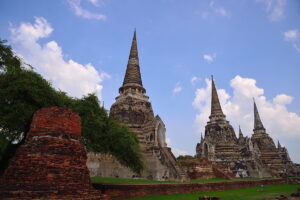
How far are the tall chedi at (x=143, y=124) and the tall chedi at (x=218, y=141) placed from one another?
10.9 meters

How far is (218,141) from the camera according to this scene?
33312 millimetres

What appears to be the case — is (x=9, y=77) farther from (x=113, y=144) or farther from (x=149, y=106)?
(x=149, y=106)

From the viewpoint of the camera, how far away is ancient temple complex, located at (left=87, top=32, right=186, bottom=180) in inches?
761

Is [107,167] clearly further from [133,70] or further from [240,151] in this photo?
[240,151]

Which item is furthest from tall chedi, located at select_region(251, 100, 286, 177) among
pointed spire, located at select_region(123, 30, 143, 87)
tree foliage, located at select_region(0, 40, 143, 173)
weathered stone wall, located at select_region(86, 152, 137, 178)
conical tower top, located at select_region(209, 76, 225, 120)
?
tree foliage, located at select_region(0, 40, 143, 173)

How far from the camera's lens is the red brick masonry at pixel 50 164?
5516mm

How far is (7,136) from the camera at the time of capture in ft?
32.2

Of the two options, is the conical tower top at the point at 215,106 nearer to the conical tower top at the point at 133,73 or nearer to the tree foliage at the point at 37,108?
the conical tower top at the point at 133,73

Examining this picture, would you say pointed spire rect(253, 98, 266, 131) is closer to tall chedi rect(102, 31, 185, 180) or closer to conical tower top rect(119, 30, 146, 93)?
tall chedi rect(102, 31, 185, 180)

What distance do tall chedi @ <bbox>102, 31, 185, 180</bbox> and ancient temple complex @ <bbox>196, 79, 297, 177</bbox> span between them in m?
7.63

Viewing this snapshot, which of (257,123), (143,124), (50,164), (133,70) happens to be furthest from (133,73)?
(257,123)

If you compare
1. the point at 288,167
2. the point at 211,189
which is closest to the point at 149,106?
the point at 211,189

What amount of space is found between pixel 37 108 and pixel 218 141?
28.1 metres

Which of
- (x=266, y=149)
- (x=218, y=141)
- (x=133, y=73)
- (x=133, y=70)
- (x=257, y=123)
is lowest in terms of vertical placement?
(x=266, y=149)
